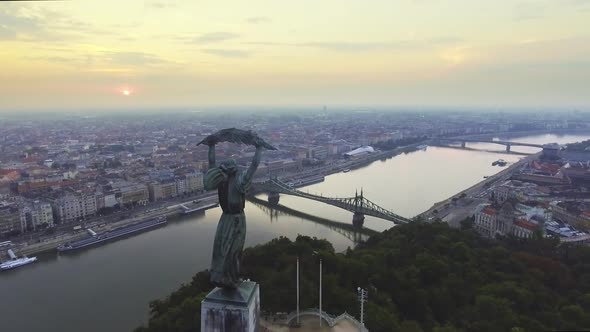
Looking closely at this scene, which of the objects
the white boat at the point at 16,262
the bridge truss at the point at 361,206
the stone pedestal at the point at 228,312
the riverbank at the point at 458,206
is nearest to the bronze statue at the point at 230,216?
the stone pedestal at the point at 228,312

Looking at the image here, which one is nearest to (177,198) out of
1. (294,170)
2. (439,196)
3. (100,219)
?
(100,219)

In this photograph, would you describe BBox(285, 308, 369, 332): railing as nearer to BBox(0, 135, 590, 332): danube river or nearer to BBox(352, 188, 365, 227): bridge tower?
BBox(0, 135, 590, 332): danube river

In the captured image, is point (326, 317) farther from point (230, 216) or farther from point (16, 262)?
point (16, 262)

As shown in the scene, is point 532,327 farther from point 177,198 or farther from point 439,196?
point 177,198

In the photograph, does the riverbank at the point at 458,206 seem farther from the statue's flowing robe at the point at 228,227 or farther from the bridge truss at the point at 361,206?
the statue's flowing robe at the point at 228,227

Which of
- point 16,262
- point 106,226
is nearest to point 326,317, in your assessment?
point 16,262

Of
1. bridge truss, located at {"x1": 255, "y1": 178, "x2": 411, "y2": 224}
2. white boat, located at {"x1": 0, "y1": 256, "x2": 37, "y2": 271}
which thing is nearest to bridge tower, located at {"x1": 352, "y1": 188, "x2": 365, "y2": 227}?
bridge truss, located at {"x1": 255, "y1": 178, "x2": 411, "y2": 224}

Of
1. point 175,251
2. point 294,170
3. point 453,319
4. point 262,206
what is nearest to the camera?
point 453,319
